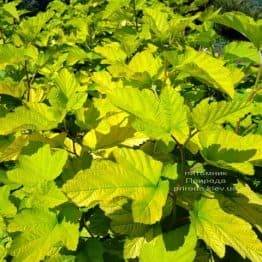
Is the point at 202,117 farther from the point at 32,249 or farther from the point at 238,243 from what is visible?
the point at 32,249

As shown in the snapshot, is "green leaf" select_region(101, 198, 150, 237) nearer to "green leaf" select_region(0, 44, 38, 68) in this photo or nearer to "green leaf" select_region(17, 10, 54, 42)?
"green leaf" select_region(0, 44, 38, 68)

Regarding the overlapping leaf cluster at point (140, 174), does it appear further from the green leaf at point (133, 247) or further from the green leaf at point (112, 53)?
the green leaf at point (112, 53)

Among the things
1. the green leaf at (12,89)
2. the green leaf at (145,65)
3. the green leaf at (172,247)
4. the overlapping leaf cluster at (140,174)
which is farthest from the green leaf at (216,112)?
the green leaf at (12,89)

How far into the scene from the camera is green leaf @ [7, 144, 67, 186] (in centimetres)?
139

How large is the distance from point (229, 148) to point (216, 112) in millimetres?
105

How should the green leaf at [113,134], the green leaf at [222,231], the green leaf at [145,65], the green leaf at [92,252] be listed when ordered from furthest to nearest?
the green leaf at [145,65], the green leaf at [113,134], the green leaf at [92,252], the green leaf at [222,231]

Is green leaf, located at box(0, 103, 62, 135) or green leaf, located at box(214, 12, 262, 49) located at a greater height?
green leaf, located at box(214, 12, 262, 49)

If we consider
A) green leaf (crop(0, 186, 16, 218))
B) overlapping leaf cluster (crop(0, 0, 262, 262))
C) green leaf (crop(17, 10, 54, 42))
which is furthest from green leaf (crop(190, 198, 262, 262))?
green leaf (crop(17, 10, 54, 42))

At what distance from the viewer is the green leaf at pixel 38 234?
1.33m

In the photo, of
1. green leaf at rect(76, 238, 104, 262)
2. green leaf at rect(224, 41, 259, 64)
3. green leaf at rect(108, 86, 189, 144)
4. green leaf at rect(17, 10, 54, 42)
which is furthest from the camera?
green leaf at rect(17, 10, 54, 42)

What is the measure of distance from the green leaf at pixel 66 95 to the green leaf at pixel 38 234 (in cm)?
36

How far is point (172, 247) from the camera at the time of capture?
129 cm

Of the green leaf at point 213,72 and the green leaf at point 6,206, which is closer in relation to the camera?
the green leaf at point 213,72

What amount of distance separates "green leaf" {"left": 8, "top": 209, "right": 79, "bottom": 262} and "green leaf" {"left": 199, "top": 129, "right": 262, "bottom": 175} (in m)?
0.42
